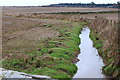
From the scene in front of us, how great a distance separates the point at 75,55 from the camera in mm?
18781

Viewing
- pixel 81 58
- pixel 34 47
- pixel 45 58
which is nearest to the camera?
pixel 45 58

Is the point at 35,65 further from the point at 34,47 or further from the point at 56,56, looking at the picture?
the point at 34,47

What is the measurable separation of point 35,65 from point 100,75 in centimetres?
380

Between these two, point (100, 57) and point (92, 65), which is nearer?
point (92, 65)

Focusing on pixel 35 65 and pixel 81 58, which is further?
pixel 81 58

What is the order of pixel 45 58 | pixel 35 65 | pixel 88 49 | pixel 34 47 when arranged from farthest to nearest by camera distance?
pixel 88 49 → pixel 34 47 → pixel 45 58 → pixel 35 65

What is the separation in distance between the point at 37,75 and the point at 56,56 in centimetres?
473

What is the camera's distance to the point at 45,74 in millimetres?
12438

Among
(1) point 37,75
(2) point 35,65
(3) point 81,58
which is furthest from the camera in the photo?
(3) point 81,58

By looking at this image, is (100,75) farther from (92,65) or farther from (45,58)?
(45,58)

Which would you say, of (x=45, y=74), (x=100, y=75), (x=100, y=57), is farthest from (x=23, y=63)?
(x=100, y=57)

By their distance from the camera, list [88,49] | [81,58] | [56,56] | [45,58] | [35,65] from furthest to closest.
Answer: [88,49] → [81,58] → [56,56] → [45,58] → [35,65]

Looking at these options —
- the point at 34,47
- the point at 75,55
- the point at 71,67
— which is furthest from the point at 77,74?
the point at 34,47

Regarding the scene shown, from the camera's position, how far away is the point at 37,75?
469 inches
